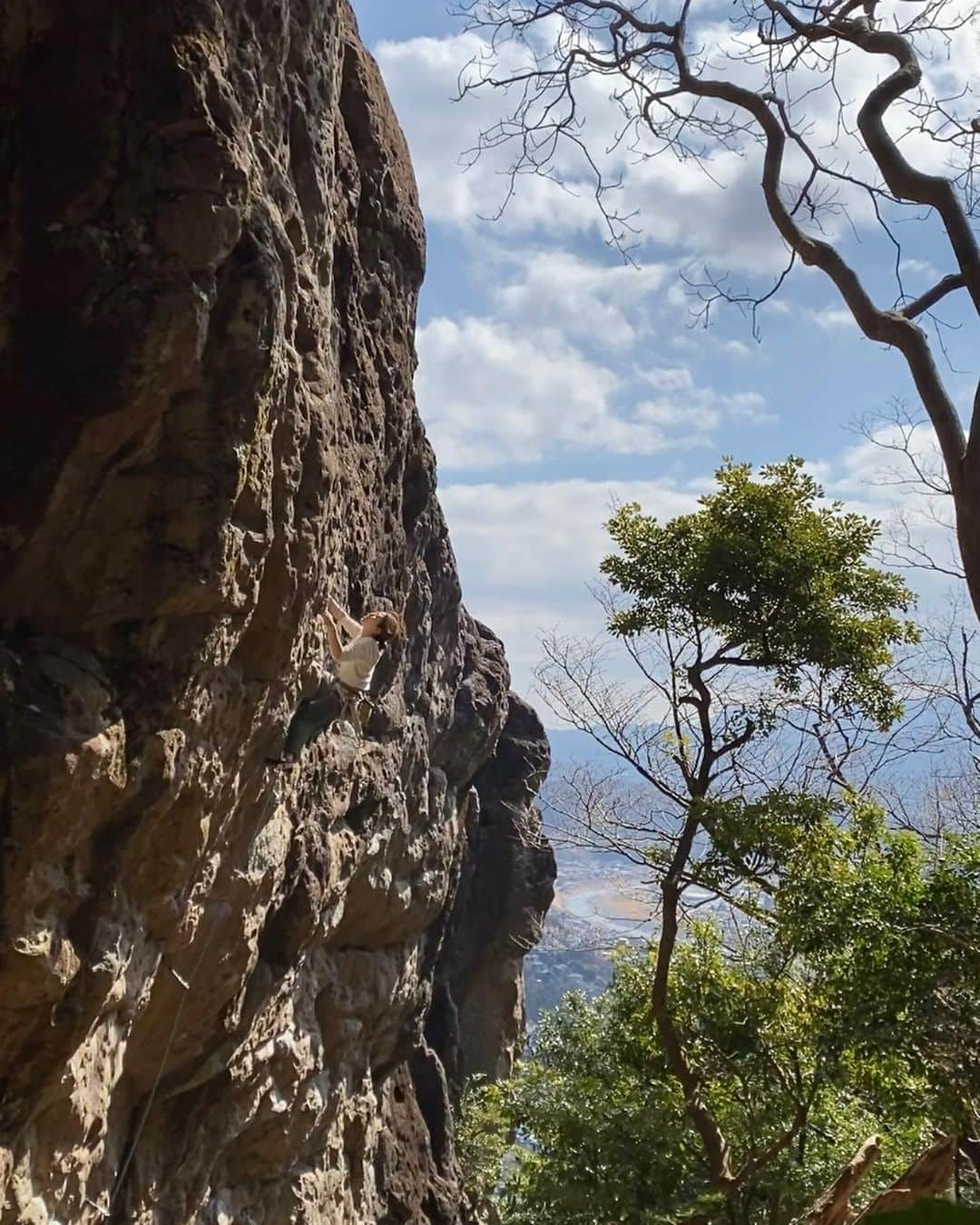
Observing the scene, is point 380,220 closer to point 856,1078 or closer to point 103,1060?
point 103,1060

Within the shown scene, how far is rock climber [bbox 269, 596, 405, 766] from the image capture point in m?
7.66

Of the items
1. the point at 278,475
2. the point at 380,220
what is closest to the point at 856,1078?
the point at 278,475

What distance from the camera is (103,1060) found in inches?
242

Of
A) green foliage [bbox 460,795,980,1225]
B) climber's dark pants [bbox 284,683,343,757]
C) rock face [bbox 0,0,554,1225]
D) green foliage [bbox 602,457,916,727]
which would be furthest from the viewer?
green foliage [bbox 602,457,916,727]

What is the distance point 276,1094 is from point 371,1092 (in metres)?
3.02

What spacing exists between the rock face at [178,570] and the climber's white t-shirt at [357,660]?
0.25 m

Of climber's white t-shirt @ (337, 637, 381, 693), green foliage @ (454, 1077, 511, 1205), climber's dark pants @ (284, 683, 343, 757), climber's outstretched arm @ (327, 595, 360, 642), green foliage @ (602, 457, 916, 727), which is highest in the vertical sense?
green foliage @ (602, 457, 916, 727)

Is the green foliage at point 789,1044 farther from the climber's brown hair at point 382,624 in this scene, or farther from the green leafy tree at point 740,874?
the climber's brown hair at point 382,624

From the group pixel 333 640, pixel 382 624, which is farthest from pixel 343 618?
pixel 382 624

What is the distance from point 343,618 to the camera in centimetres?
783

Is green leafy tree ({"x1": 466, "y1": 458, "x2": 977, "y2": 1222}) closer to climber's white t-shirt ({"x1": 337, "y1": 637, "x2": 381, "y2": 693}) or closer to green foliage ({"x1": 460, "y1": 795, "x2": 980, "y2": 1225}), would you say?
green foliage ({"x1": 460, "y1": 795, "x2": 980, "y2": 1225})

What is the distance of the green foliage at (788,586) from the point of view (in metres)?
11.1

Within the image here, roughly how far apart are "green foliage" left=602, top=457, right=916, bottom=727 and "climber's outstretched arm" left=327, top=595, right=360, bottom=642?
498 cm

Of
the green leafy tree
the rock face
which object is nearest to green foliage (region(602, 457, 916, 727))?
the green leafy tree
